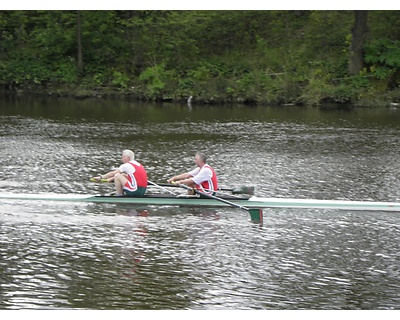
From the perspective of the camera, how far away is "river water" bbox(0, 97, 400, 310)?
12102 millimetres

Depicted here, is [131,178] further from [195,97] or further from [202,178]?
[195,97]

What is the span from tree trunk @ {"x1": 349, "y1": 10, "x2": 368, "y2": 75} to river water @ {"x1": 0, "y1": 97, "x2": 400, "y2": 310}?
40.5ft

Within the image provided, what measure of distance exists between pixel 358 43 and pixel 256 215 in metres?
26.5

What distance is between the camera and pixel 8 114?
3453 centimetres

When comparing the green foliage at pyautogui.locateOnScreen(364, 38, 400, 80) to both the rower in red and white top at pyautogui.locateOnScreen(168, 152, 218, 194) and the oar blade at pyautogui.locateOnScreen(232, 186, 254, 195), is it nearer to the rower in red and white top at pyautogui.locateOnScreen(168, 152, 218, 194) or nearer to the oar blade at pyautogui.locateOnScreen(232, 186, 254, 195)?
the oar blade at pyautogui.locateOnScreen(232, 186, 254, 195)

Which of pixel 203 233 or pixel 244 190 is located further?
pixel 244 190

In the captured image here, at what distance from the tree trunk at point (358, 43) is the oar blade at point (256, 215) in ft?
84.2

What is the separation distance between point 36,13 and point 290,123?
23.1m

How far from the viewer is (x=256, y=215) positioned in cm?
1650

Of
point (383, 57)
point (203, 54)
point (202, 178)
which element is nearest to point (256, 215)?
point (202, 178)

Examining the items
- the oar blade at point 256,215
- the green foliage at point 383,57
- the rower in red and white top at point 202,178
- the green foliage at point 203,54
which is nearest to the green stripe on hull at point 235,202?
the rower in red and white top at point 202,178

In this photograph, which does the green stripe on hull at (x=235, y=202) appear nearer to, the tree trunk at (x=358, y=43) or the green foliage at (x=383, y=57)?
the green foliage at (x=383, y=57)

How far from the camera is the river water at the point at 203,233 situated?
12.1 metres
